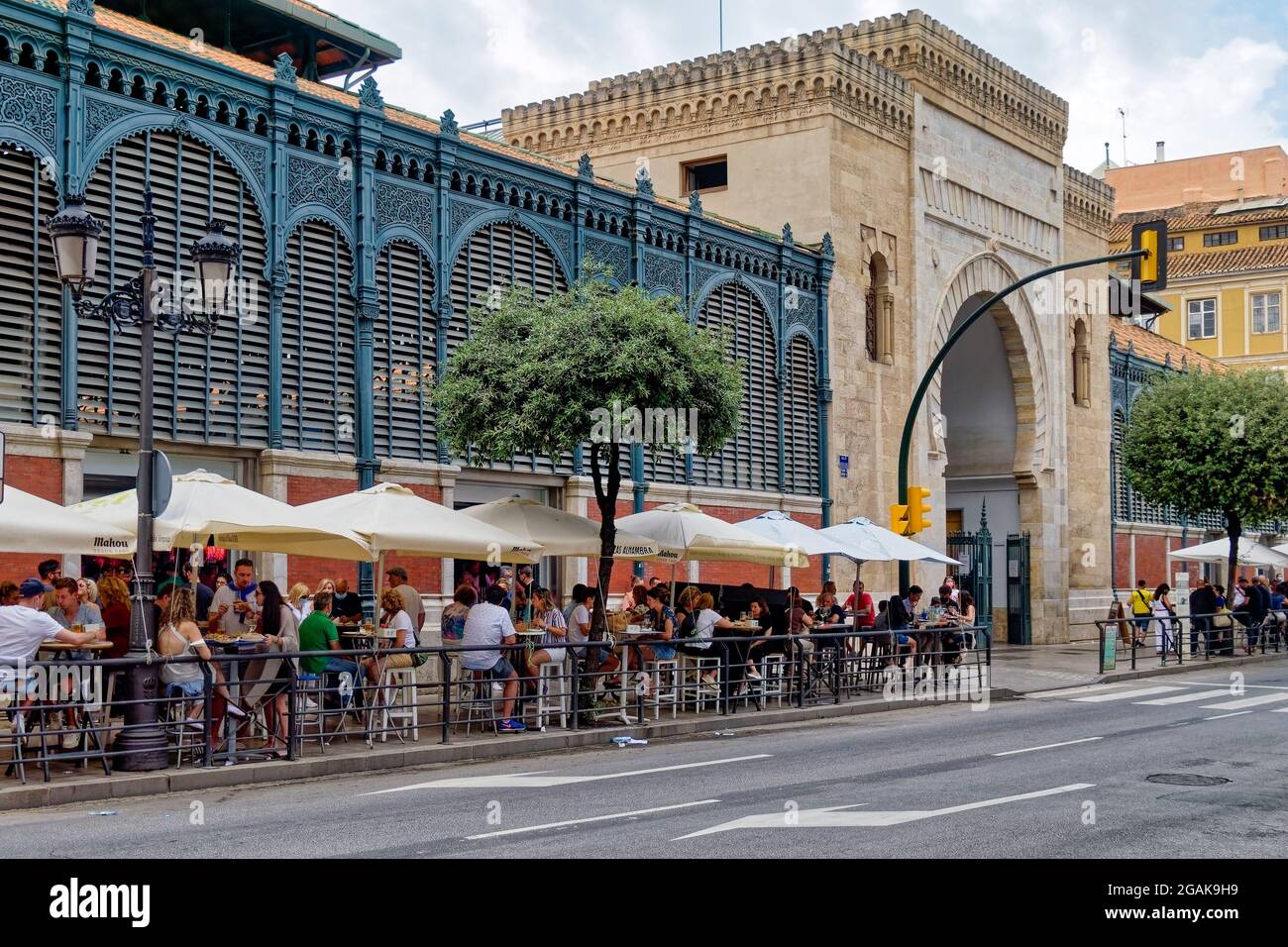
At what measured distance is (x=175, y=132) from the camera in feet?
60.0

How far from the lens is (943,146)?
3384cm

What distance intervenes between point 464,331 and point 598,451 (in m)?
3.92

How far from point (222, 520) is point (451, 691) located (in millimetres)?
4313

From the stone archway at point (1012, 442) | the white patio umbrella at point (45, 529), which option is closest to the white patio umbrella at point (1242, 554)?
the stone archway at point (1012, 442)

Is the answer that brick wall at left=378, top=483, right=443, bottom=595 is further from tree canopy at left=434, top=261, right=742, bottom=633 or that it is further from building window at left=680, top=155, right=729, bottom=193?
building window at left=680, top=155, right=729, bottom=193

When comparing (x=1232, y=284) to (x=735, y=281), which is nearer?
(x=735, y=281)

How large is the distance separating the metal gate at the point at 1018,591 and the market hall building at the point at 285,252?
13.2 metres

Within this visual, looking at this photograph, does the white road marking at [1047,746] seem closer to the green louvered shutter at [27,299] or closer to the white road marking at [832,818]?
the white road marking at [832,818]

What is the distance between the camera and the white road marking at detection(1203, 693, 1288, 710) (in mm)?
19953

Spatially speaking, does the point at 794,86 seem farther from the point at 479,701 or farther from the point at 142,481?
the point at 142,481

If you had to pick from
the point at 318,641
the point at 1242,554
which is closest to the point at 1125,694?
the point at 318,641
